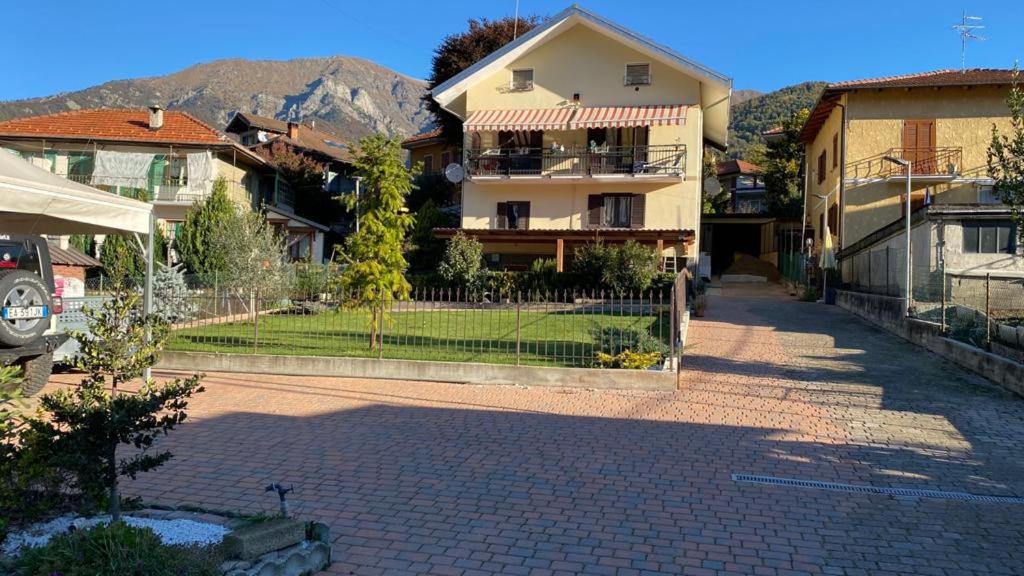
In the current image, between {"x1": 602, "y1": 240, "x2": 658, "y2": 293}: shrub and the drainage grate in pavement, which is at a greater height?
{"x1": 602, "y1": 240, "x2": 658, "y2": 293}: shrub

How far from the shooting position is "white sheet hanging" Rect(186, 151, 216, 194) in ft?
111

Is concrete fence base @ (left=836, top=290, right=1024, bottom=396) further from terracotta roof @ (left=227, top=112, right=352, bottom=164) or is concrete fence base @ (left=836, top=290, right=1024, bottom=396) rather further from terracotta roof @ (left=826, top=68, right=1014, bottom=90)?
terracotta roof @ (left=227, top=112, right=352, bottom=164)

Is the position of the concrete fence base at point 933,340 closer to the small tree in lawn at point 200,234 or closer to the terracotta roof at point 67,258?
the terracotta roof at point 67,258

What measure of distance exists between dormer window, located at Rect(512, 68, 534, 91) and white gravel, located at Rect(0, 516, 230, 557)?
94.5 feet

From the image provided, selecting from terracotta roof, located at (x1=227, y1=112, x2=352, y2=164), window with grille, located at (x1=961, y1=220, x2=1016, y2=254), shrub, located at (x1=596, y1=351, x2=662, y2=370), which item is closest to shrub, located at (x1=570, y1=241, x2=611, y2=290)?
window with grille, located at (x1=961, y1=220, x2=1016, y2=254)

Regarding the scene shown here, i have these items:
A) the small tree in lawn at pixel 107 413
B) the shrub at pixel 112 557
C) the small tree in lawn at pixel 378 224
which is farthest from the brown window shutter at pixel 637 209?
the shrub at pixel 112 557

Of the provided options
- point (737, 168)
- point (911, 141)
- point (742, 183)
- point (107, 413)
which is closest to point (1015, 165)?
point (107, 413)

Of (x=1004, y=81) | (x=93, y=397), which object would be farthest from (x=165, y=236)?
(x=1004, y=81)

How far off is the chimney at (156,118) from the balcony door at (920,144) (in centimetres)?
3420

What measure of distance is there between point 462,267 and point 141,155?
18514 millimetres

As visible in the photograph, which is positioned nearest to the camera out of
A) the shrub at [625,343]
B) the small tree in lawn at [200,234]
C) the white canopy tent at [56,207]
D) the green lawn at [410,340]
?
the white canopy tent at [56,207]

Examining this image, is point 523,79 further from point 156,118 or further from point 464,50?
point 156,118

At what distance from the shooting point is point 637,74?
30.3 meters

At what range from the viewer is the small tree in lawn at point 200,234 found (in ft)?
96.2
